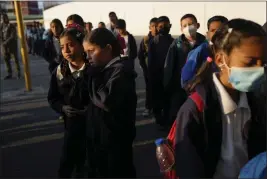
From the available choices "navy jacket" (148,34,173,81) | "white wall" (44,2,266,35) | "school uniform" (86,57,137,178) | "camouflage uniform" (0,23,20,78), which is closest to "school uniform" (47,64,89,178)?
"school uniform" (86,57,137,178)

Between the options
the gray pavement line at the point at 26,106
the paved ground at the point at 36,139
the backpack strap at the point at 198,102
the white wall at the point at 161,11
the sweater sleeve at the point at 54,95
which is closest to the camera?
the backpack strap at the point at 198,102

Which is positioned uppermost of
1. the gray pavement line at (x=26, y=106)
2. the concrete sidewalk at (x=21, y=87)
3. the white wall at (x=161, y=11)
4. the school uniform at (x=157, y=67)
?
the white wall at (x=161, y=11)

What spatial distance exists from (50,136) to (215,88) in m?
3.67

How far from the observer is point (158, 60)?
4977 millimetres

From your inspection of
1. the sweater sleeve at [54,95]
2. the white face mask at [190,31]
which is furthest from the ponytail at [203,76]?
the white face mask at [190,31]

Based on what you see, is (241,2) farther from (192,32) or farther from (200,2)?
(192,32)

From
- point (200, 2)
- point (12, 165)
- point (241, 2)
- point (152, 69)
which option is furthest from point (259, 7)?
point (12, 165)

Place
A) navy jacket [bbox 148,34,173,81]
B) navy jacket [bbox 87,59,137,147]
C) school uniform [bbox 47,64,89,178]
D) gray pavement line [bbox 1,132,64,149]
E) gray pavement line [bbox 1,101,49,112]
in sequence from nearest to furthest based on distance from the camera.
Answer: navy jacket [bbox 87,59,137,147], school uniform [bbox 47,64,89,178], gray pavement line [bbox 1,132,64,149], navy jacket [bbox 148,34,173,81], gray pavement line [bbox 1,101,49,112]

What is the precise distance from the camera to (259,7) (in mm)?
25797

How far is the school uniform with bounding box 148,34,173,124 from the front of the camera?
488 centimetres

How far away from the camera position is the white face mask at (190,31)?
13.5ft

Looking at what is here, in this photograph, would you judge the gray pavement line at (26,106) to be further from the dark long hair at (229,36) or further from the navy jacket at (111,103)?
the dark long hair at (229,36)

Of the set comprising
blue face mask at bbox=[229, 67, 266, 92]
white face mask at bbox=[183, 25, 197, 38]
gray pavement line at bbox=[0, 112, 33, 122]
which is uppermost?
white face mask at bbox=[183, 25, 197, 38]

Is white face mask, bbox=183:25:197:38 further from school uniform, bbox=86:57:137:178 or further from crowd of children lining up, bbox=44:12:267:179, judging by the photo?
school uniform, bbox=86:57:137:178
